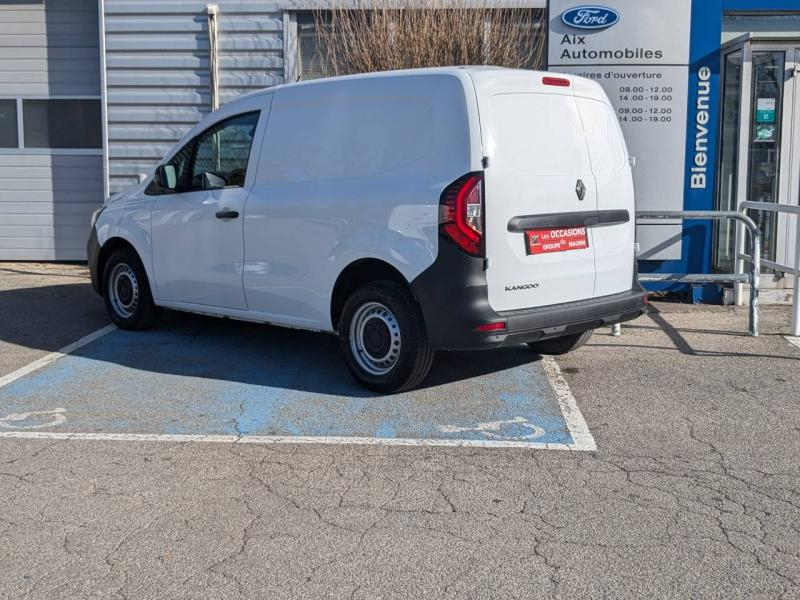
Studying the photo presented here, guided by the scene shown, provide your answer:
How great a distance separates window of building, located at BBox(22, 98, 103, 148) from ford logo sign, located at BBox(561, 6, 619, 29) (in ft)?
21.3

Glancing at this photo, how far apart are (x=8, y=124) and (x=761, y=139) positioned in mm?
9419

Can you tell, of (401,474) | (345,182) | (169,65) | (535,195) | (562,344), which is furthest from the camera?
(169,65)

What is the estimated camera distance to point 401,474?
5.18 metres

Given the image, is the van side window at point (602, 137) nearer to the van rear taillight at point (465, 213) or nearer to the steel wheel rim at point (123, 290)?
the van rear taillight at point (465, 213)

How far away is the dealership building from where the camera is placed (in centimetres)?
1017

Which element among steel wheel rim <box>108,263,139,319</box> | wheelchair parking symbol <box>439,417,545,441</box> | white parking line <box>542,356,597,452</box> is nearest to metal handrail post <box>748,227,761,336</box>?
white parking line <box>542,356,597,452</box>

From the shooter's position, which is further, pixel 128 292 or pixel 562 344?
pixel 128 292

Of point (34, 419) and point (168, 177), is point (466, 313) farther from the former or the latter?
point (168, 177)

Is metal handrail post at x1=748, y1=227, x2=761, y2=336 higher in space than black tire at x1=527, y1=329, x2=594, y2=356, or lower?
higher

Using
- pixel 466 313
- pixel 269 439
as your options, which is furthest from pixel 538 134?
pixel 269 439

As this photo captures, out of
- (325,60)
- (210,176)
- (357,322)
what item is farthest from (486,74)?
(325,60)

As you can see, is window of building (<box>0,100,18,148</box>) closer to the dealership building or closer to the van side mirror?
the dealership building

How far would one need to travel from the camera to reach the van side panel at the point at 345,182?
6.28m

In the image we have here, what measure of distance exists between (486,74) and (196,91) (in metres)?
7.27
